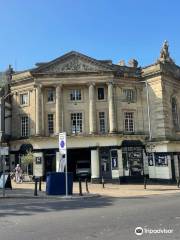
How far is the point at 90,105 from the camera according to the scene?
3862 centimetres

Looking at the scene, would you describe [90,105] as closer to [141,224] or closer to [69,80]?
[69,80]

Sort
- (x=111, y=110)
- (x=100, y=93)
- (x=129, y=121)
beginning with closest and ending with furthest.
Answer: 1. (x=111, y=110)
2. (x=100, y=93)
3. (x=129, y=121)

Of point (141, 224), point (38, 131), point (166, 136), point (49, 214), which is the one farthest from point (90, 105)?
point (141, 224)

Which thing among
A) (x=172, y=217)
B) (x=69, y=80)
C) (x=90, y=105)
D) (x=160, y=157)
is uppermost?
(x=69, y=80)

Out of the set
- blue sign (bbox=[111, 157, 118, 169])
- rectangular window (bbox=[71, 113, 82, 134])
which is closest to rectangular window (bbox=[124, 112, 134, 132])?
blue sign (bbox=[111, 157, 118, 169])

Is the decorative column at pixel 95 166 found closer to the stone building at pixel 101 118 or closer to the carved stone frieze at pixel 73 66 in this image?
the stone building at pixel 101 118

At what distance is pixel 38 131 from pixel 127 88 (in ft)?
34.7

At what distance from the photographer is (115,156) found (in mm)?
37750

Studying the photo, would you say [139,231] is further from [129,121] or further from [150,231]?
[129,121]

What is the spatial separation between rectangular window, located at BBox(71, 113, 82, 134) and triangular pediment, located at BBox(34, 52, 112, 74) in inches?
185

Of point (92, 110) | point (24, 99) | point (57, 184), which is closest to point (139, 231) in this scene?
point (57, 184)

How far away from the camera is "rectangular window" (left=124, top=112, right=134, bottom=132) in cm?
3953

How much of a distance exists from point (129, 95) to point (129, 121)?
2.86 metres

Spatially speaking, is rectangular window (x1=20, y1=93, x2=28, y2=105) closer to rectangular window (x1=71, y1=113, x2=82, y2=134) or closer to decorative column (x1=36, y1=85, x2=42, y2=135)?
decorative column (x1=36, y1=85, x2=42, y2=135)
